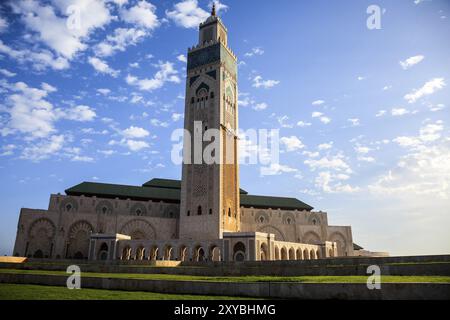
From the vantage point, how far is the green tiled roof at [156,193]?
43.9 metres

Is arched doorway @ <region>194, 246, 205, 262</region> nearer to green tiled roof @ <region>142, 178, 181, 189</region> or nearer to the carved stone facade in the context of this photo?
the carved stone facade

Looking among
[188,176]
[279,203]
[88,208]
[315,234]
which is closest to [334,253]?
[315,234]

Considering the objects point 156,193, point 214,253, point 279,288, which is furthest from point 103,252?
point 279,288

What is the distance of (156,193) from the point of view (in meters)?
46.8

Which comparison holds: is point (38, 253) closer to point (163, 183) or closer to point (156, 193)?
point (156, 193)

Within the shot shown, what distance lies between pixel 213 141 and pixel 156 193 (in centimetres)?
1281

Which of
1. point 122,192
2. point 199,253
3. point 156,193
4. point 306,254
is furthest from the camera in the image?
point 156,193

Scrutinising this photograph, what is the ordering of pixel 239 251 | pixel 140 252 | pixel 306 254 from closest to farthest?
pixel 239 251 → pixel 140 252 → pixel 306 254

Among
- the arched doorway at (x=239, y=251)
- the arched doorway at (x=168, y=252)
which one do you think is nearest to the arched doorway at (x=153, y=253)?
the arched doorway at (x=168, y=252)

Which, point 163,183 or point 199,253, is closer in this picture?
point 199,253
